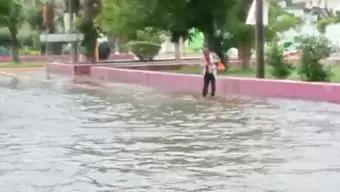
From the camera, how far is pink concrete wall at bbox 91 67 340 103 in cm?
2534

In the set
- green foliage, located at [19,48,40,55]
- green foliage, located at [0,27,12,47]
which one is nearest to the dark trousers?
green foliage, located at [0,27,12,47]

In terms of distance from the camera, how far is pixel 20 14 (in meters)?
70.0

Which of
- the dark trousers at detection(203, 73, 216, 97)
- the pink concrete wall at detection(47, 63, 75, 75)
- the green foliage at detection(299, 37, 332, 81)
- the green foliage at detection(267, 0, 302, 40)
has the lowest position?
the pink concrete wall at detection(47, 63, 75, 75)

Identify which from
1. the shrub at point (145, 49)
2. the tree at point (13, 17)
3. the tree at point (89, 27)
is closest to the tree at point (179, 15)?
the shrub at point (145, 49)

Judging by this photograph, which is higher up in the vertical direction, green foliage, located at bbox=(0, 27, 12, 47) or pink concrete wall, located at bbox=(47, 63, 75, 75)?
green foliage, located at bbox=(0, 27, 12, 47)


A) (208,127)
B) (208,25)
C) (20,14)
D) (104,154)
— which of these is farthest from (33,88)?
(20,14)

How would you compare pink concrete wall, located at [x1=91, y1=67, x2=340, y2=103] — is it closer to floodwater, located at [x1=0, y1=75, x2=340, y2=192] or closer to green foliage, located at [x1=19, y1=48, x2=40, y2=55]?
floodwater, located at [x1=0, y1=75, x2=340, y2=192]

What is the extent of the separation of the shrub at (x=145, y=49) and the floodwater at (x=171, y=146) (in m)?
27.2

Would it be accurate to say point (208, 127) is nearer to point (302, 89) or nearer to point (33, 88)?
point (302, 89)

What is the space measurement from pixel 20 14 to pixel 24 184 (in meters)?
59.2

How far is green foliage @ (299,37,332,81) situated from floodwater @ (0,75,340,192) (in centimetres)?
282

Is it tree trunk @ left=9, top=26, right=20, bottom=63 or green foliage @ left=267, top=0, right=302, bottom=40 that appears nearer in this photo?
green foliage @ left=267, top=0, right=302, bottom=40

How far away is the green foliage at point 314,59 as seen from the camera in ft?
92.9

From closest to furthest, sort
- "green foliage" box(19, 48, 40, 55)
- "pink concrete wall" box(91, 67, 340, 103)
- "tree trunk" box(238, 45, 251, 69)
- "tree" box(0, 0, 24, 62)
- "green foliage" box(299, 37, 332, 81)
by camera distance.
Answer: "pink concrete wall" box(91, 67, 340, 103) < "green foliage" box(299, 37, 332, 81) < "tree trunk" box(238, 45, 251, 69) < "tree" box(0, 0, 24, 62) < "green foliage" box(19, 48, 40, 55)
